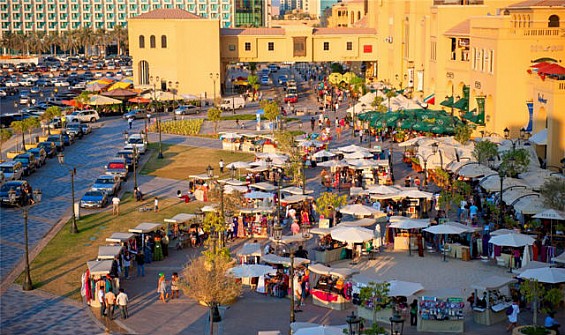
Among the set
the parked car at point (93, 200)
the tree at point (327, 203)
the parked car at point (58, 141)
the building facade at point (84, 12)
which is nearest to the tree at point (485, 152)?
the tree at point (327, 203)

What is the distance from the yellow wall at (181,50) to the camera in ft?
289

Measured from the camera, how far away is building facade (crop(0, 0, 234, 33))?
617 feet

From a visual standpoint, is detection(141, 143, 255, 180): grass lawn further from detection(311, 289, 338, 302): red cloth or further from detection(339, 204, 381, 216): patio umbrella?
detection(311, 289, 338, 302): red cloth

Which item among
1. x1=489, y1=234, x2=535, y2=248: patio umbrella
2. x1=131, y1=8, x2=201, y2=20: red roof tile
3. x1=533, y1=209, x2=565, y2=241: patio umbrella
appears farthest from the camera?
x1=131, y1=8, x2=201, y2=20: red roof tile

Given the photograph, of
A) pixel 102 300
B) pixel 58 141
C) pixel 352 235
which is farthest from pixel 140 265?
pixel 58 141

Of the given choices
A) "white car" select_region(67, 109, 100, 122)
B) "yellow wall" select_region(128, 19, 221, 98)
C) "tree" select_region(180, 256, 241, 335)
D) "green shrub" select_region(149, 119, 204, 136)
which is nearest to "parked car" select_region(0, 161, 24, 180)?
"green shrub" select_region(149, 119, 204, 136)

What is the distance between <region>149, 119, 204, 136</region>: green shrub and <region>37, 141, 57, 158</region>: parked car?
12060 mm

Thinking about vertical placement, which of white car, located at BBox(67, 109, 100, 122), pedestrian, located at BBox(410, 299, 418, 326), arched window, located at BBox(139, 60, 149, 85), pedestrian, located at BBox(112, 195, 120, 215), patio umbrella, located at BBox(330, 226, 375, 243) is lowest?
pedestrian, located at BBox(410, 299, 418, 326)

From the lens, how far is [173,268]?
3088 cm

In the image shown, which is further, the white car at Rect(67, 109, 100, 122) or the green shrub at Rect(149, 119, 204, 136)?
the white car at Rect(67, 109, 100, 122)

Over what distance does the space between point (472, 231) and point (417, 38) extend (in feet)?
161

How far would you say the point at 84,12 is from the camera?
192m

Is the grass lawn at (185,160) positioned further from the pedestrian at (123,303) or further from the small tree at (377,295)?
the small tree at (377,295)

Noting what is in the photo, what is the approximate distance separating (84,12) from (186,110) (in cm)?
12214
